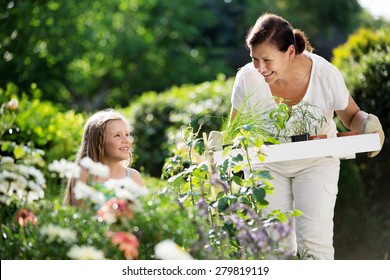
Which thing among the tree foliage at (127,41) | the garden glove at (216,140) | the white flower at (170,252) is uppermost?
the tree foliage at (127,41)

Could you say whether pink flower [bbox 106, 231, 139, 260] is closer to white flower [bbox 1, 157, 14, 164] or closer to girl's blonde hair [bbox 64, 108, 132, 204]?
white flower [bbox 1, 157, 14, 164]

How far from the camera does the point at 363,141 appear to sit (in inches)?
133

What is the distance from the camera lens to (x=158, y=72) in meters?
18.4

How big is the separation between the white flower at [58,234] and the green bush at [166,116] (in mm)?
3208

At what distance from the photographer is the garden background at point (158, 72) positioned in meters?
5.95

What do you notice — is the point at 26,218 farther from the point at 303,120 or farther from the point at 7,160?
the point at 303,120

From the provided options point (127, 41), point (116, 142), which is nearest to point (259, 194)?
point (116, 142)

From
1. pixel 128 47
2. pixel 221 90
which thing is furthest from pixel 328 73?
pixel 128 47

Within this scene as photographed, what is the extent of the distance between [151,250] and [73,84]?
1258 cm

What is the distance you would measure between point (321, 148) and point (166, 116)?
348 cm

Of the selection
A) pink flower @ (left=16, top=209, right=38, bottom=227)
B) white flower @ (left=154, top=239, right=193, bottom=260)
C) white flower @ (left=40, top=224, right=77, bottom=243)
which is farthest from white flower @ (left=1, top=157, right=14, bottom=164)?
white flower @ (left=154, top=239, right=193, bottom=260)

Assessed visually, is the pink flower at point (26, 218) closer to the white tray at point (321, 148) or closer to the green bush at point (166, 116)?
the white tray at point (321, 148)

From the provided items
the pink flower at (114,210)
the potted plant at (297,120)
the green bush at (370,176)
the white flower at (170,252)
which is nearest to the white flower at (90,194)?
the pink flower at (114,210)

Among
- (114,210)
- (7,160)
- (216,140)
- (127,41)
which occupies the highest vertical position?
(127,41)
